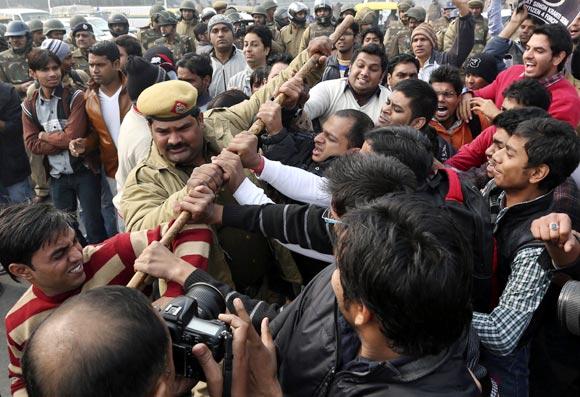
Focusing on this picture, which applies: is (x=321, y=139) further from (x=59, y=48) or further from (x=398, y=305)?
(x=59, y=48)

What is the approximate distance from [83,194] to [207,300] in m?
3.42

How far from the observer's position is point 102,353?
3.31ft

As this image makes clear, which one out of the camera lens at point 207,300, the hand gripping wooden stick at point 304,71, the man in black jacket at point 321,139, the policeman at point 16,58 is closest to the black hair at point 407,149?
the man in black jacket at point 321,139

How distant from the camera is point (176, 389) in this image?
1276mm

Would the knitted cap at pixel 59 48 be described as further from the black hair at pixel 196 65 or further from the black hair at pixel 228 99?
the black hair at pixel 228 99

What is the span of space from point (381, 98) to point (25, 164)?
3.46 metres

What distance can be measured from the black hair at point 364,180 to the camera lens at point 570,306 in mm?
621

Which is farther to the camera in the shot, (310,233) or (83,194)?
(83,194)

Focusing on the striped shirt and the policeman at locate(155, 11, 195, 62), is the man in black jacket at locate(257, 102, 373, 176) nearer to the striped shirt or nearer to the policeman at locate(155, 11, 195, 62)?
the striped shirt

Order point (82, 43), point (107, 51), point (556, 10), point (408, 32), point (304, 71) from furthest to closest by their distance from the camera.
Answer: point (408, 32)
point (82, 43)
point (107, 51)
point (556, 10)
point (304, 71)

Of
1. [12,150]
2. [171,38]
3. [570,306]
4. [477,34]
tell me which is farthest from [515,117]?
[171,38]

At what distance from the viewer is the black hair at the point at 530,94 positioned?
310 centimetres

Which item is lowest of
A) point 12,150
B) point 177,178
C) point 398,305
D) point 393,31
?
point 12,150

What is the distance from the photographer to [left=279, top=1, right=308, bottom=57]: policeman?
9156mm
